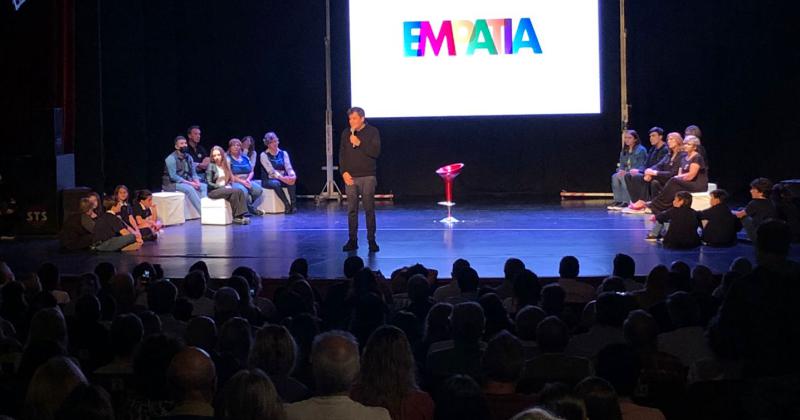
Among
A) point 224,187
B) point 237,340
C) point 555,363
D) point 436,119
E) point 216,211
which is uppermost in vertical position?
point 436,119

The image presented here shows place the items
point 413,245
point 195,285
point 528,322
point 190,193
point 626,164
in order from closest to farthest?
point 528,322, point 195,285, point 413,245, point 190,193, point 626,164

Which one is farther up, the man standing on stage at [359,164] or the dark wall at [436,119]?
the dark wall at [436,119]

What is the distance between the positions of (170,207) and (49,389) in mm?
8581

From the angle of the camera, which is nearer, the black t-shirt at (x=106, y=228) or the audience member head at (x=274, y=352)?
the audience member head at (x=274, y=352)

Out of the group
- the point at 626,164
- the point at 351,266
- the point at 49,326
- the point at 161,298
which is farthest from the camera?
the point at 626,164

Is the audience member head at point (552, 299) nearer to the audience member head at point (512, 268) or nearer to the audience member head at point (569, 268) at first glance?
the audience member head at point (512, 268)

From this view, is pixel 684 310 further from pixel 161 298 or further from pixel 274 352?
pixel 161 298

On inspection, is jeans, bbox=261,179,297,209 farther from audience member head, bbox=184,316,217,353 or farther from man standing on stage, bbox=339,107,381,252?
audience member head, bbox=184,316,217,353

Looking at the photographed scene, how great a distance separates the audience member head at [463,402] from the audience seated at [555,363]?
0.68 meters

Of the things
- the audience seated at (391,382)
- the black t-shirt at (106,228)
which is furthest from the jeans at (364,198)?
the audience seated at (391,382)

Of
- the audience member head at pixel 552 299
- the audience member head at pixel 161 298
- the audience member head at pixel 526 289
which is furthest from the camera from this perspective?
the audience member head at pixel 526 289

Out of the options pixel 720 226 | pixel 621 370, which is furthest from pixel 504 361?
pixel 720 226

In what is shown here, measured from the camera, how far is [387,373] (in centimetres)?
361

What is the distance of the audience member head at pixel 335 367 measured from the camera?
341cm
